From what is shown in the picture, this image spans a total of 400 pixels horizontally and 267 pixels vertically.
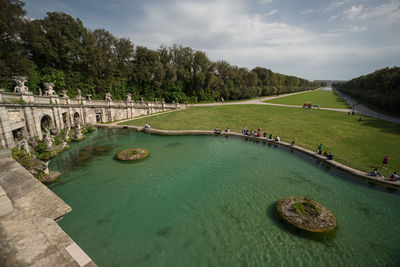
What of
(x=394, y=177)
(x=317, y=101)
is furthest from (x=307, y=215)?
(x=317, y=101)

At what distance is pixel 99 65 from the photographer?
142 ft

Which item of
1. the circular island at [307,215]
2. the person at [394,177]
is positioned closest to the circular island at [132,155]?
the circular island at [307,215]

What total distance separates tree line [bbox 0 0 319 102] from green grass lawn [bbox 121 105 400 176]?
17.7m

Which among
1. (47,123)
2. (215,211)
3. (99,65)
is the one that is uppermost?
(99,65)

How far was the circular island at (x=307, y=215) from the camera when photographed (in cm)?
1022

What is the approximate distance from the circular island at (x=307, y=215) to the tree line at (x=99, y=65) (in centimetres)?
4284

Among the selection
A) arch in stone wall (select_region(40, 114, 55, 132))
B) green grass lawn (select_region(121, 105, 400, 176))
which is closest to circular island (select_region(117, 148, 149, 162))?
green grass lawn (select_region(121, 105, 400, 176))

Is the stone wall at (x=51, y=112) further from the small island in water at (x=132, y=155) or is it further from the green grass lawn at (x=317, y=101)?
the green grass lawn at (x=317, y=101)

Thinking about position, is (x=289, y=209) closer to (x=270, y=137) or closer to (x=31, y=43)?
(x=270, y=137)

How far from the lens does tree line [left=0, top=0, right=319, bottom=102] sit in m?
29.6

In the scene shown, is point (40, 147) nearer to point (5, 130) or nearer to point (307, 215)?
point (5, 130)

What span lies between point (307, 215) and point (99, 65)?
50429mm

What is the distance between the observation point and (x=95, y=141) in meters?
25.5

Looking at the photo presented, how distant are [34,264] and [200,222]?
28.7 ft
